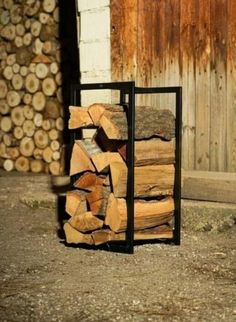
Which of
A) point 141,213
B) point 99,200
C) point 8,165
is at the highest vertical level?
point 99,200

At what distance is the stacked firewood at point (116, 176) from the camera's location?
4039 millimetres

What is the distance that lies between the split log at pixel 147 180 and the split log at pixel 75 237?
453 millimetres

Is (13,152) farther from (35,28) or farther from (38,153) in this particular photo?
(35,28)

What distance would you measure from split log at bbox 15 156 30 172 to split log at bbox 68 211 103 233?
13.2 ft

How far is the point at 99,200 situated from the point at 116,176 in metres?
0.24

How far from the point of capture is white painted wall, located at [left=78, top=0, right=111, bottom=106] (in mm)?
5586

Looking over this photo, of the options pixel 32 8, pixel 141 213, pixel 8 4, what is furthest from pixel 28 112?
pixel 141 213

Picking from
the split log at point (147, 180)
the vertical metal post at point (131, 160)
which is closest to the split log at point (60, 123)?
the split log at point (147, 180)

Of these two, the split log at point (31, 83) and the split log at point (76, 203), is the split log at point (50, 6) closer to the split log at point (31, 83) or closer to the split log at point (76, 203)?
the split log at point (31, 83)

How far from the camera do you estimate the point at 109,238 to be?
412 centimetres

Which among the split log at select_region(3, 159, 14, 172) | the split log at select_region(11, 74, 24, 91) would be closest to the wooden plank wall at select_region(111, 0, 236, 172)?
the split log at select_region(11, 74, 24, 91)

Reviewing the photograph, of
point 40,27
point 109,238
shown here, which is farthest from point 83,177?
point 40,27

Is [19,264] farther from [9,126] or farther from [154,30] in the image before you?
[9,126]

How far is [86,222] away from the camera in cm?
420
